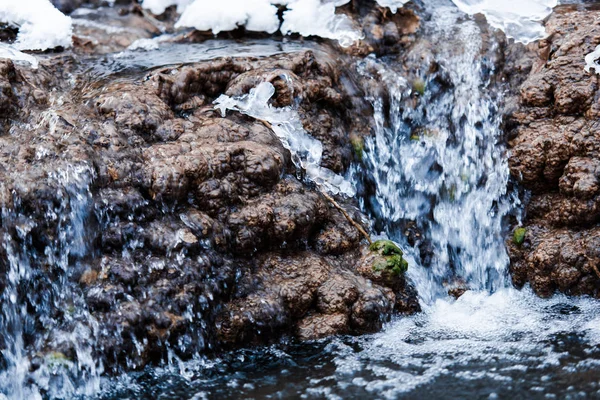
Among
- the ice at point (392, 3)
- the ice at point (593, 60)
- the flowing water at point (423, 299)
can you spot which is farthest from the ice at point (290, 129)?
the ice at point (593, 60)

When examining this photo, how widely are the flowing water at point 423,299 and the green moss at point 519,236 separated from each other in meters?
0.13

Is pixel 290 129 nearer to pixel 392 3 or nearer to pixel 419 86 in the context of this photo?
pixel 419 86

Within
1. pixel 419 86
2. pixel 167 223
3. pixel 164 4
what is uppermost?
pixel 164 4

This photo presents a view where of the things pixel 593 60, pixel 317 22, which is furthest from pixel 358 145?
pixel 593 60

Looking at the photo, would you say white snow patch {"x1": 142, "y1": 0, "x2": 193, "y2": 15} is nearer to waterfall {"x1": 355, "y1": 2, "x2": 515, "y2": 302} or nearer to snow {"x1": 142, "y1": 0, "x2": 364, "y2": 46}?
snow {"x1": 142, "y1": 0, "x2": 364, "y2": 46}

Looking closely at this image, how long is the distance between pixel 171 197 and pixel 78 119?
2.87 ft

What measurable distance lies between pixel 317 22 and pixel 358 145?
1504mm

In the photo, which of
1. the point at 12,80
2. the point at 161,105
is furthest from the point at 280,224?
the point at 12,80

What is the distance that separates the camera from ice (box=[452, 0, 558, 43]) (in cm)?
597

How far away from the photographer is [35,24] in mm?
5867

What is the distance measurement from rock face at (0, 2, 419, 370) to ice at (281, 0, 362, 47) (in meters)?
1.11

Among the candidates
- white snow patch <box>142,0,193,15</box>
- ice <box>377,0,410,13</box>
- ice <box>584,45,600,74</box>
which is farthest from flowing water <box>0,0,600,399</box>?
white snow patch <box>142,0,193,15</box>

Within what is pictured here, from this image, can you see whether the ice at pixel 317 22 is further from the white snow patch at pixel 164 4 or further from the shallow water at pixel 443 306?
the white snow patch at pixel 164 4

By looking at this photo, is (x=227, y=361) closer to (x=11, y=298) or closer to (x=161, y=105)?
(x=11, y=298)
